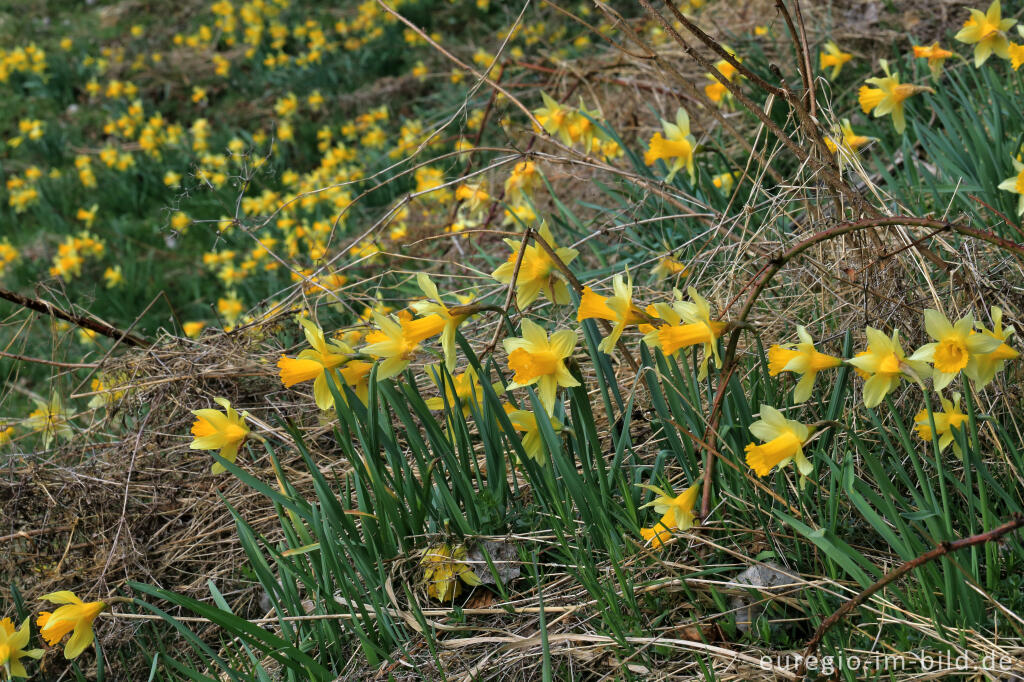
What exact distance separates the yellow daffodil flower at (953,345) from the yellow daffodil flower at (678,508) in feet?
1.51

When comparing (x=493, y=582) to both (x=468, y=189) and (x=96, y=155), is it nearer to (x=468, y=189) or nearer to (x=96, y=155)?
(x=468, y=189)

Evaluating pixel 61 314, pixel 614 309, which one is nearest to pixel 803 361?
pixel 614 309

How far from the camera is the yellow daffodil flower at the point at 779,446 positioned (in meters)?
1.45

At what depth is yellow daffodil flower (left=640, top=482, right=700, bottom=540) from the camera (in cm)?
160

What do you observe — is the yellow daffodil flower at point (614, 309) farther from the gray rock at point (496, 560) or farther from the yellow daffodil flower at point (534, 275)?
the gray rock at point (496, 560)

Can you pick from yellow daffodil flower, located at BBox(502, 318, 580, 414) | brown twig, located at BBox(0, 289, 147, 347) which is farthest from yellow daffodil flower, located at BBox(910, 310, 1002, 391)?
brown twig, located at BBox(0, 289, 147, 347)

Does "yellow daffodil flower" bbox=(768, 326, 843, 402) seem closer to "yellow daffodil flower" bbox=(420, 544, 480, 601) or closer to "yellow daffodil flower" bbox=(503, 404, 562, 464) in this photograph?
"yellow daffodil flower" bbox=(503, 404, 562, 464)

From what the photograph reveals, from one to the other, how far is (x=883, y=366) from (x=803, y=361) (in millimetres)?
131

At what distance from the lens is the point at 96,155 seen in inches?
239

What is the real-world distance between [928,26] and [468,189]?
228cm

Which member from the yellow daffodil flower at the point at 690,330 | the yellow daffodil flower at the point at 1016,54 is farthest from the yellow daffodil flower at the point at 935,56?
the yellow daffodil flower at the point at 690,330

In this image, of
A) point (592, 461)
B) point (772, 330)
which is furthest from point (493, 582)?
point (772, 330)

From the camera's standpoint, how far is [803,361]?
1.55 meters

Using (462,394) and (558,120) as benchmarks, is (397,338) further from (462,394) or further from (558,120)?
(558,120)
